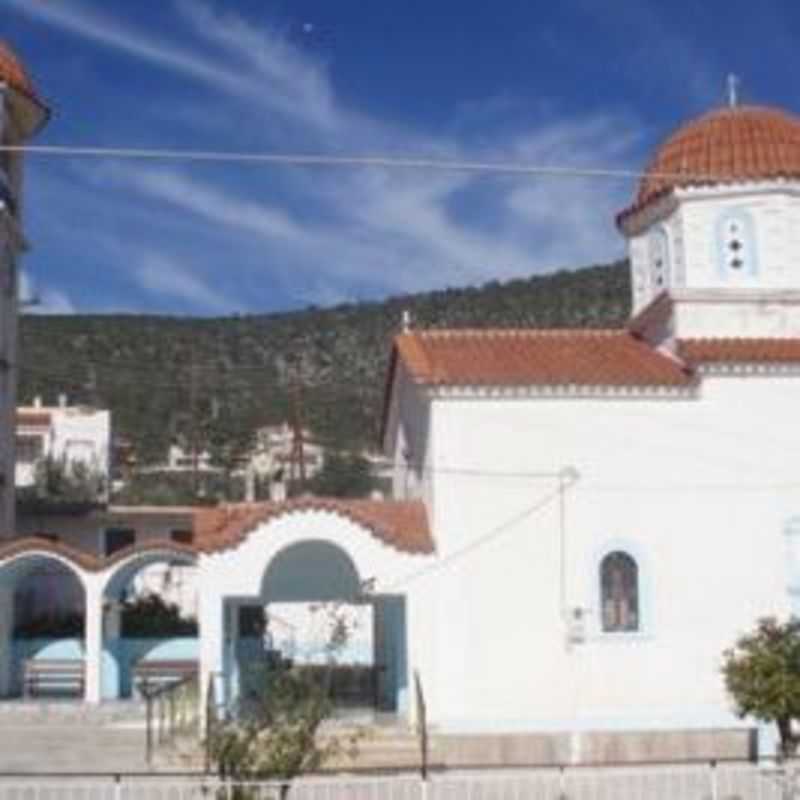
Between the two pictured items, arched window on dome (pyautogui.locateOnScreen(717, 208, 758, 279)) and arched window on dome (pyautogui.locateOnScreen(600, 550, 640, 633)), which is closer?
arched window on dome (pyautogui.locateOnScreen(600, 550, 640, 633))

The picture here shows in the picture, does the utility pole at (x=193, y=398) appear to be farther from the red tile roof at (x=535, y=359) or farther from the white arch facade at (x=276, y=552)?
the white arch facade at (x=276, y=552)

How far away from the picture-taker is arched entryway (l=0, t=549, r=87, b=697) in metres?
31.2

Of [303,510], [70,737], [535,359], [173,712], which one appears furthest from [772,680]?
[70,737]

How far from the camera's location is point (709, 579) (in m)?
25.4

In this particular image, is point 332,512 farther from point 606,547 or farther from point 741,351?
point 741,351

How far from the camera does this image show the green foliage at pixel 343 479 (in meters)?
78.1

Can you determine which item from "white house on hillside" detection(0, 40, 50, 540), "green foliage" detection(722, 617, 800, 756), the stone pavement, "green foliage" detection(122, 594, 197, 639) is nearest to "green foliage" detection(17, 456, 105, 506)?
"green foliage" detection(122, 594, 197, 639)

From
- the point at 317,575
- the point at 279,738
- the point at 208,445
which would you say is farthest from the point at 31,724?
the point at 208,445

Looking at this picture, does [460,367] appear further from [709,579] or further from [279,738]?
[279,738]

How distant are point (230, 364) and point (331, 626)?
75558mm

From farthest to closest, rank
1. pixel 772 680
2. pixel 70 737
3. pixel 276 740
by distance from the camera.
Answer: pixel 70 737 → pixel 772 680 → pixel 276 740

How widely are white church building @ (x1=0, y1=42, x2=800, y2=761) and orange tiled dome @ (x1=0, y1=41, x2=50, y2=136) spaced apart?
1245cm

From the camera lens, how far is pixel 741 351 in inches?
1034

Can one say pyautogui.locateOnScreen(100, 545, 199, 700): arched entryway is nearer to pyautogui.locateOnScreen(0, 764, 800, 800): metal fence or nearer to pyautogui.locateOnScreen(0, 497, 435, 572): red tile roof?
pyautogui.locateOnScreen(0, 497, 435, 572): red tile roof
